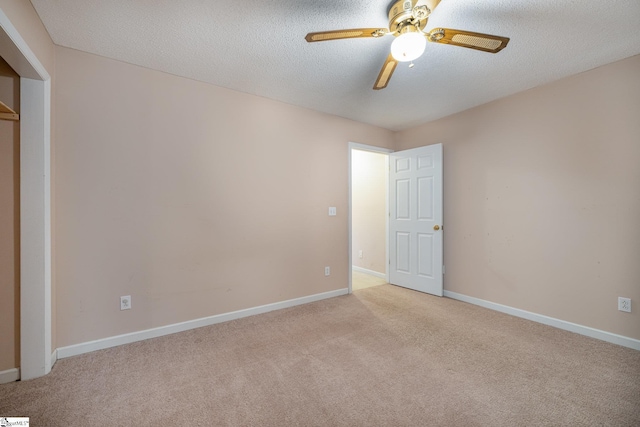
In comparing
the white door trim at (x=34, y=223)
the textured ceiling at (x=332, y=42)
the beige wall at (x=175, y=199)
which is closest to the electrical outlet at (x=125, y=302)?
the beige wall at (x=175, y=199)

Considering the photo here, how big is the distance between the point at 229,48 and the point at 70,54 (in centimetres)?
126

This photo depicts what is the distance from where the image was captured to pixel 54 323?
2.04 meters

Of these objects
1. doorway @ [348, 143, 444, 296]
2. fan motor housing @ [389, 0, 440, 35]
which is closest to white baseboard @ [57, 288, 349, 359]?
doorway @ [348, 143, 444, 296]

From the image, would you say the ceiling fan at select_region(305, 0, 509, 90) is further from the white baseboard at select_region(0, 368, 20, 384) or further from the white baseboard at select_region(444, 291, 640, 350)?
the white baseboard at select_region(0, 368, 20, 384)

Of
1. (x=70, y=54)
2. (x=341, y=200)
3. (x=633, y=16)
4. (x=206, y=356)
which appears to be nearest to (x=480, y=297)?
(x=341, y=200)

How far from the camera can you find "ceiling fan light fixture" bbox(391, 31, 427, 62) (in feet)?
5.12

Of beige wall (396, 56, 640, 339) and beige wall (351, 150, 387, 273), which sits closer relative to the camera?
beige wall (396, 56, 640, 339)

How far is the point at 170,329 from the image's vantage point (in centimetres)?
250

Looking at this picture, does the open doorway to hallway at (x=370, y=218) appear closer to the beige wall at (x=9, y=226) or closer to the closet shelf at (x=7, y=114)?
the beige wall at (x=9, y=226)

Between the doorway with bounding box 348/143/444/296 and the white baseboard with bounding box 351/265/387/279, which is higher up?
the doorway with bounding box 348/143/444/296

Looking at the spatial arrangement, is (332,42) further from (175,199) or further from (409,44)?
(175,199)

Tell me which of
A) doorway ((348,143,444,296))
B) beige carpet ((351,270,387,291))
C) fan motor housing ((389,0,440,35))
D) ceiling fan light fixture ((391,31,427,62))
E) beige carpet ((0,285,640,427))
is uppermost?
fan motor housing ((389,0,440,35))

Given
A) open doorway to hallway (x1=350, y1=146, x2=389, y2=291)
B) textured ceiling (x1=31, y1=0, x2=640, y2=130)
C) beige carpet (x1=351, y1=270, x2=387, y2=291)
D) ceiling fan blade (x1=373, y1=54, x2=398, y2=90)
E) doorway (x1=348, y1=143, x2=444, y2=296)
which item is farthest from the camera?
open doorway to hallway (x1=350, y1=146, x2=389, y2=291)

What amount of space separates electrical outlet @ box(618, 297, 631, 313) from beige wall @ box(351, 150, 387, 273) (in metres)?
2.68
